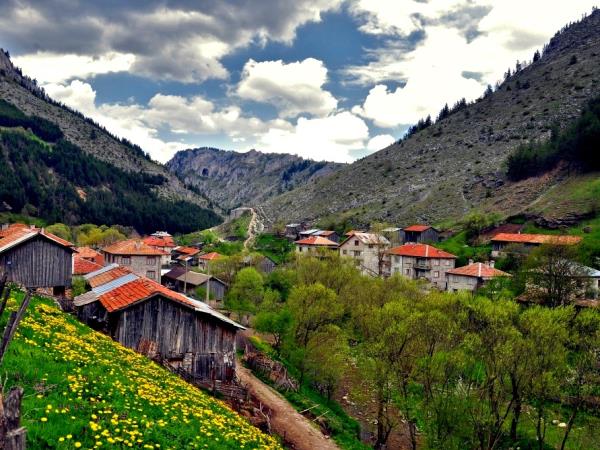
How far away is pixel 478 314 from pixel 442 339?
380cm

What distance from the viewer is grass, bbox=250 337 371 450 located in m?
26.8

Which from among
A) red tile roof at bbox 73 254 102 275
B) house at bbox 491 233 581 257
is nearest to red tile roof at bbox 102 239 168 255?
red tile roof at bbox 73 254 102 275

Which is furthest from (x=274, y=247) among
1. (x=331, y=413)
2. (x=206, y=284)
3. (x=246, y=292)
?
(x=331, y=413)

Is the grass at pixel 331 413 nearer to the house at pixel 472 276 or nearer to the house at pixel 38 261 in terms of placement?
the house at pixel 38 261

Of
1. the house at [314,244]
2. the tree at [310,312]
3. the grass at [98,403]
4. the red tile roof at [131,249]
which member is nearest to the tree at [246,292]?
the red tile roof at [131,249]

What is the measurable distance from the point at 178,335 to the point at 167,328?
761 mm

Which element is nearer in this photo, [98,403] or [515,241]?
[98,403]

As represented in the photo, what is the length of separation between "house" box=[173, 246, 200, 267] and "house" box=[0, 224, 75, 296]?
215ft

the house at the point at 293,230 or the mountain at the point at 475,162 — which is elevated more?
the mountain at the point at 475,162

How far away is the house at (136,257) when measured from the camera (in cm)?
6944

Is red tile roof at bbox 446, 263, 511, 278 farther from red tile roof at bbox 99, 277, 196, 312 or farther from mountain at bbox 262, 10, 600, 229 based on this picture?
red tile roof at bbox 99, 277, 196, 312

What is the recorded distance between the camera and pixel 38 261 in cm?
3581

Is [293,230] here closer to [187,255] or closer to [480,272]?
[187,255]

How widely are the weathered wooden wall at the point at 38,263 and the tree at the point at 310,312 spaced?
21.0 metres
